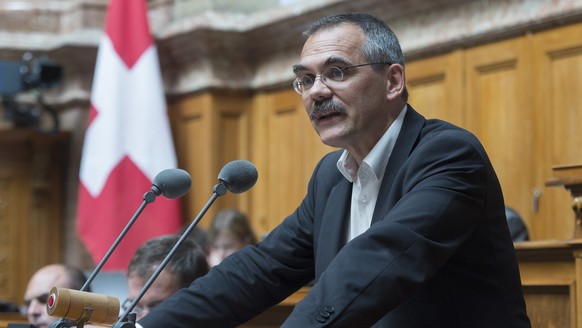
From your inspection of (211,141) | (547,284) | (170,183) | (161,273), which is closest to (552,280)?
(547,284)

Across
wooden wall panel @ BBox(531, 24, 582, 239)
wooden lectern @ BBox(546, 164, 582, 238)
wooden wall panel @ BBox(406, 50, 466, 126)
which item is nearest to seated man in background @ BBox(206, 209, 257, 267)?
wooden wall panel @ BBox(406, 50, 466, 126)

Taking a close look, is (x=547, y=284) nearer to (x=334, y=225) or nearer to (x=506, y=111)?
(x=334, y=225)

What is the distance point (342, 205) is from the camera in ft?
9.06

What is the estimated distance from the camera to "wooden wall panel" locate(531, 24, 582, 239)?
5887 millimetres

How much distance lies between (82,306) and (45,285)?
96.4 inches

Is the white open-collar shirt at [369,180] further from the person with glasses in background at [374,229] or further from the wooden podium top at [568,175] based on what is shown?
the wooden podium top at [568,175]

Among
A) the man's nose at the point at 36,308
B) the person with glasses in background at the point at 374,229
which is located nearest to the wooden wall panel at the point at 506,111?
the man's nose at the point at 36,308

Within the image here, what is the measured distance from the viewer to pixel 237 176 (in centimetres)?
274

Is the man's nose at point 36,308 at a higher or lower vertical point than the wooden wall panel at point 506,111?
lower

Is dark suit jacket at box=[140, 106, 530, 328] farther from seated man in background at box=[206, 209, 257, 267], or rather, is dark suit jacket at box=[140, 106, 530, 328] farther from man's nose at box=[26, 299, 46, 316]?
seated man in background at box=[206, 209, 257, 267]

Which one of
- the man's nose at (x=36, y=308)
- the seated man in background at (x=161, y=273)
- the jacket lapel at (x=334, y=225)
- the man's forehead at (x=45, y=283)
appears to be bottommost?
the man's nose at (x=36, y=308)

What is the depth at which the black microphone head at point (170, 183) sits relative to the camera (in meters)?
2.73

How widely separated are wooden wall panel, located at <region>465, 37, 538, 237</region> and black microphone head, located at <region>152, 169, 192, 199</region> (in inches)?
143

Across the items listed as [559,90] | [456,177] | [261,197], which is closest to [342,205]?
[456,177]
